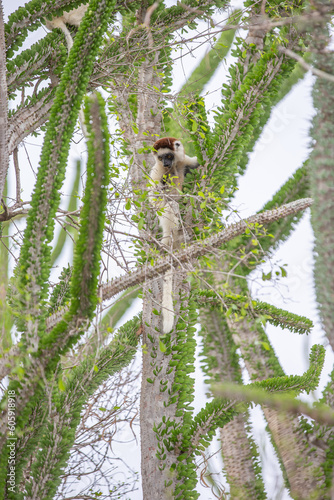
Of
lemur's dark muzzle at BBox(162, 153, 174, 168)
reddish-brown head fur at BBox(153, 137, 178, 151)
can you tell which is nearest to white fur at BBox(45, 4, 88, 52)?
reddish-brown head fur at BBox(153, 137, 178, 151)

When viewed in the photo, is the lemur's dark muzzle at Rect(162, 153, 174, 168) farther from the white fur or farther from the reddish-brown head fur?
the white fur

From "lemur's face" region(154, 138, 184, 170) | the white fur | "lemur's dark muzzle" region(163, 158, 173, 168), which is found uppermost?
the white fur

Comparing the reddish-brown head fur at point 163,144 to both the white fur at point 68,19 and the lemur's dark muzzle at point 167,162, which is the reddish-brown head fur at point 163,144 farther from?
the white fur at point 68,19

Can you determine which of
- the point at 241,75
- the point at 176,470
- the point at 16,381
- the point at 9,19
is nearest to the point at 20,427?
A: the point at 16,381

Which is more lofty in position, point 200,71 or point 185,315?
point 200,71

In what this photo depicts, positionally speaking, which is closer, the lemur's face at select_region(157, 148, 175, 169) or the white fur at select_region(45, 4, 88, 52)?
the white fur at select_region(45, 4, 88, 52)

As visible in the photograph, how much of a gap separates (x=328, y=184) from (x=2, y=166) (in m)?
1.92

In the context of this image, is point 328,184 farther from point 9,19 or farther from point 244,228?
point 9,19

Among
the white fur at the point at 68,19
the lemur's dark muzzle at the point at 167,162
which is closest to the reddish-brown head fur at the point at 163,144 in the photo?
the lemur's dark muzzle at the point at 167,162

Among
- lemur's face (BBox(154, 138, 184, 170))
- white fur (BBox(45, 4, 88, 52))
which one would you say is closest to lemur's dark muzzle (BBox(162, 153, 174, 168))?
lemur's face (BBox(154, 138, 184, 170))

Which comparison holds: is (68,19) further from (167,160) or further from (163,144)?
(167,160)

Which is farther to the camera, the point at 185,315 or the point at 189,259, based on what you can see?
the point at 185,315

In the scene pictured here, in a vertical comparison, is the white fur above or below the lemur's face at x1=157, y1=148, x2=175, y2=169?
above

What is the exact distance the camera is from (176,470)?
325 centimetres
